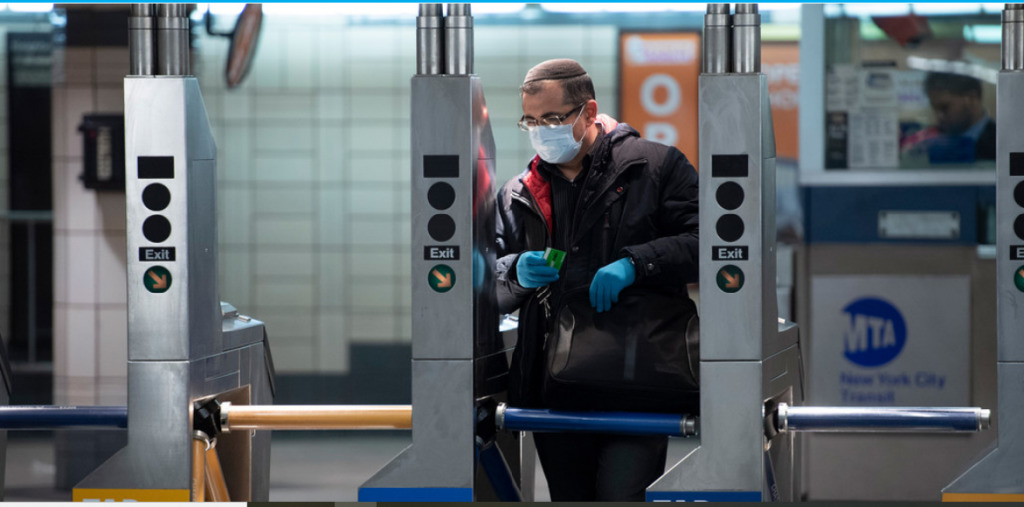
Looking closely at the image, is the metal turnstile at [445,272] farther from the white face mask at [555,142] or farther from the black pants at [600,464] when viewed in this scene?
the black pants at [600,464]

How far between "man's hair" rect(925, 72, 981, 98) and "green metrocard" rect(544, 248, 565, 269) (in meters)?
2.86

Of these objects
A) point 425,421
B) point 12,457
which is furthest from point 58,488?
point 425,421

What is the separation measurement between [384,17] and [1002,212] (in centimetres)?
500

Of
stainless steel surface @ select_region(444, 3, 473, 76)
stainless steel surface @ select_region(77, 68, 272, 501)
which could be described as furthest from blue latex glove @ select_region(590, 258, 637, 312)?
stainless steel surface @ select_region(77, 68, 272, 501)

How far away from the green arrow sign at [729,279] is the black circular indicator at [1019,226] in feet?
2.34

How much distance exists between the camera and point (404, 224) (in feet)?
26.4

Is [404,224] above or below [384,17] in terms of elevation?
below

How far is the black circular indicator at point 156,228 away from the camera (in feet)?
11.5

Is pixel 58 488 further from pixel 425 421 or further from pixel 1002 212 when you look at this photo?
pixel 1002 212

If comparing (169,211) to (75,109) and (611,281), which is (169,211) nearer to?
(611,281)

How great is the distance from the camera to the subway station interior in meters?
3.48

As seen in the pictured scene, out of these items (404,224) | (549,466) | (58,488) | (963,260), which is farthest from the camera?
(404,224)

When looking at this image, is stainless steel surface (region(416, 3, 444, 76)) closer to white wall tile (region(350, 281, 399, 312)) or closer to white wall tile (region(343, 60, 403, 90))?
white wall tile (region(343, 60, 403, 90))

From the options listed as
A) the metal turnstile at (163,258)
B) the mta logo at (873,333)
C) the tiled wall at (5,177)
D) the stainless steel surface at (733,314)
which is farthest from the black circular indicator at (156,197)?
the tiled wall at (5,177)
